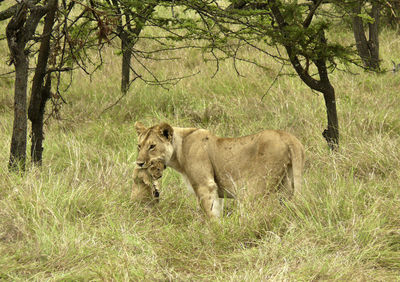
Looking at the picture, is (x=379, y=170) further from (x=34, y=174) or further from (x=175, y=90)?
(x=175, y=90)

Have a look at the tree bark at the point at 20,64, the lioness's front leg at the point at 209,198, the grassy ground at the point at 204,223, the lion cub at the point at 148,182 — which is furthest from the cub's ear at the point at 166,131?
the tree bark at the point at 20,64

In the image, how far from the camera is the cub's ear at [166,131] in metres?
5.22

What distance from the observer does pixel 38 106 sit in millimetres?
6438

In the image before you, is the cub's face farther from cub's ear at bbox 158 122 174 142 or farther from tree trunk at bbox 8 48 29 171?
tree trunk at bbox 8 48 29 171

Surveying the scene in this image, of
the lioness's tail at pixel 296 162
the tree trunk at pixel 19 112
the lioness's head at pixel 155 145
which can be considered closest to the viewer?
the lioness's tail at pixel 296 162

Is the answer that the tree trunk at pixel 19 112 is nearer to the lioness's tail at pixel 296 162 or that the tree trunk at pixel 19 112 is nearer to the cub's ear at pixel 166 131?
the cub's ear at pixel 166 131

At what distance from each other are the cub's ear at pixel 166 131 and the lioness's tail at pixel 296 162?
3.60 feet

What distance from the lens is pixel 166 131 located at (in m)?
5.25

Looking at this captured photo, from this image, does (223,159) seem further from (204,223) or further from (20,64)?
(20,64)

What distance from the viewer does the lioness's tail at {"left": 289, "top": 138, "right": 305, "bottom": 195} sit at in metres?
4.89

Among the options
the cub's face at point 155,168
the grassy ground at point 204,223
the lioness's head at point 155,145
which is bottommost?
the grassy ground at point 204,223

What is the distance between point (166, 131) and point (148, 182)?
491 millimetres

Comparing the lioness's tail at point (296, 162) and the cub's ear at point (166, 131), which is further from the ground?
the cub's ear at point (166, 131)

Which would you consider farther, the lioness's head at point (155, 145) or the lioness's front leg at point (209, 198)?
the lioness's head at point (155, 145)
